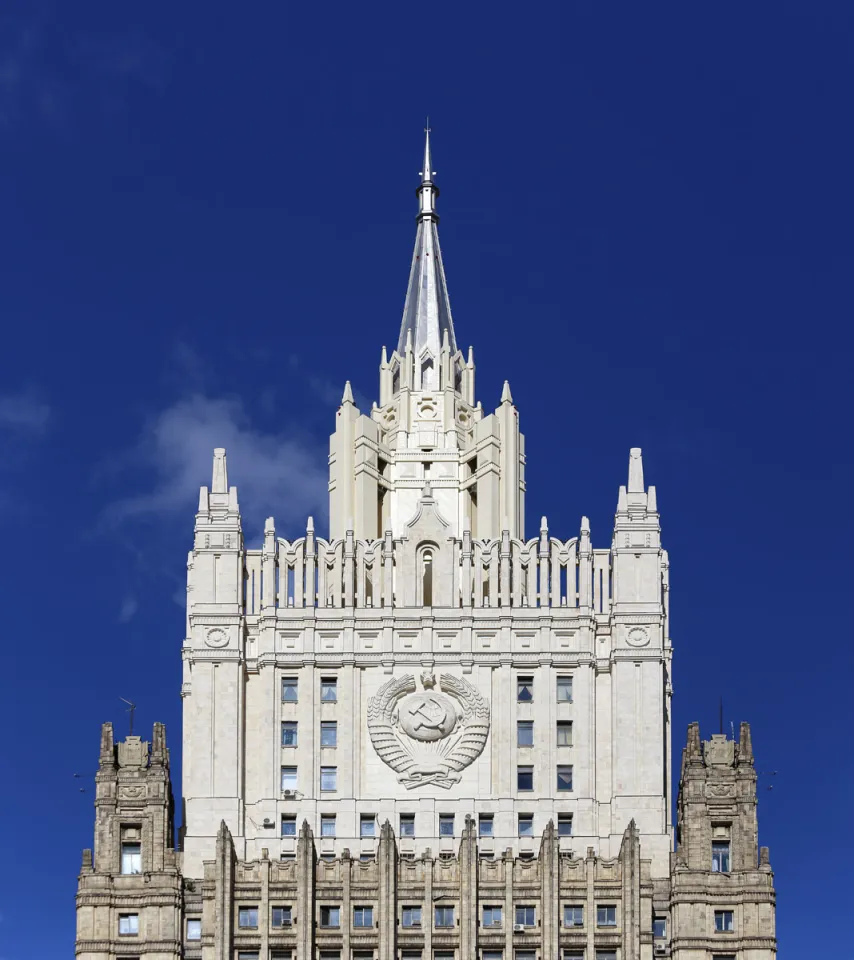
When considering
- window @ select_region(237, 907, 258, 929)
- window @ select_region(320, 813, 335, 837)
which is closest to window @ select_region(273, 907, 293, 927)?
window @ select_region(237, 907, 258, 929)

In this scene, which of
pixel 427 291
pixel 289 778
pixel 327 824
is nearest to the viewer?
pixel 327 824

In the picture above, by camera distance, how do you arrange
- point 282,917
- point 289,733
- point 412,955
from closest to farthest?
1. point 412,955
2. point 282,917
3. point 289,733

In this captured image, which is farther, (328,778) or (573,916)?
(328,778)

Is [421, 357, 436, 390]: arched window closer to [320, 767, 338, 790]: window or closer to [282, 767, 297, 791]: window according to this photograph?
[320, 767, 338, 790]: window

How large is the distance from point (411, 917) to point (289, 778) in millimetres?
6913

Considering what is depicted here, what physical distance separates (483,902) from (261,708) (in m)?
10.9

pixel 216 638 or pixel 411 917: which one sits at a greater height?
pixel 216 638

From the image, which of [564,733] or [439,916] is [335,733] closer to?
[439,916]

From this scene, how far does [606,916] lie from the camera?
413ft

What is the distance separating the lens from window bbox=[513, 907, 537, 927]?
126 meters

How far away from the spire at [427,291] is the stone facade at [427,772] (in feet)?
34.8

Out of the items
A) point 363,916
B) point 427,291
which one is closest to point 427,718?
point 363,916
